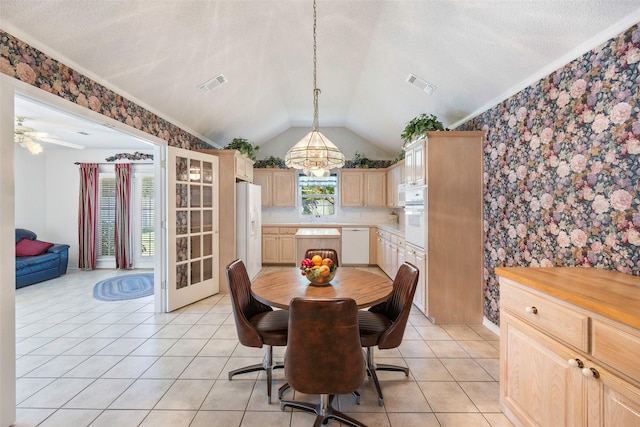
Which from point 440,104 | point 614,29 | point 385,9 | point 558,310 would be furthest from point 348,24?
point 558,310

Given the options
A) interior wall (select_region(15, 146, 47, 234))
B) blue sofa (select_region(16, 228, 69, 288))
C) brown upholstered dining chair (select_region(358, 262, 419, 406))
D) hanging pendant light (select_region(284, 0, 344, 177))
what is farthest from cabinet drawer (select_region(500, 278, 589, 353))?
interior wall (select_region(15, 146, 47, 234))

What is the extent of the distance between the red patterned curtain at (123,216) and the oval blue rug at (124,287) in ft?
1.84

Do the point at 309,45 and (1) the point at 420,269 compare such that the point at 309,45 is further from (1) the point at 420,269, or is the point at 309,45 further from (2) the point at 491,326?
(2) the point at 491,326

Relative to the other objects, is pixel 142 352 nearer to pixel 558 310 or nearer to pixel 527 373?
pixel 527 373

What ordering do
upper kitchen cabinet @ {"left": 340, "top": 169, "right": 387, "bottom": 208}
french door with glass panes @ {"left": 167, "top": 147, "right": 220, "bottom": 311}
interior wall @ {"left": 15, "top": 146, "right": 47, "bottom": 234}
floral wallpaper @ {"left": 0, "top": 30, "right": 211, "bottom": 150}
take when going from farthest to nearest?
upper kitchen cabinet @ {"left": 340, "top": 169, "right": 387, "bottom": 208} → interior wall @ {"left": 15, "top": 146, "right": 47, "bottom": 234} → french door with glass panes @ {"left": 167, "top": 147, "right": 220, "bottom": 311} → floral wallpaper @ {"left": 0, "top": 30, "right": 211, "bottom": 150}

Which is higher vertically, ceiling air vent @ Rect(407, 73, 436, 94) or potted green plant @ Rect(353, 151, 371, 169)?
ceiling air vent @ Rect(407, 73, 436, 94)

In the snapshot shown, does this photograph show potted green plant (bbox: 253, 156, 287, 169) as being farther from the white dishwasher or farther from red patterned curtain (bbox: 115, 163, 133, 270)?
red patterned curtain (bbox: 115, 163, 133, 270)

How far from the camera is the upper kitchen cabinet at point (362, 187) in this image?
6523mm

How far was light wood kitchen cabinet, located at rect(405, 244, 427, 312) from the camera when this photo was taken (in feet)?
10.9

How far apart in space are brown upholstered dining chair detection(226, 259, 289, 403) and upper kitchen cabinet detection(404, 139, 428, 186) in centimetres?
223

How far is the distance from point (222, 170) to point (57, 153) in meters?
4.26

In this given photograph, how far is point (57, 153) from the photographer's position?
5.89 meters

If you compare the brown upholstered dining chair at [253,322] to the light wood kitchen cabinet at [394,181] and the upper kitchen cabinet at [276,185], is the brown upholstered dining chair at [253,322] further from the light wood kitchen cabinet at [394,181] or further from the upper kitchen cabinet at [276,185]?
the upper kitchen cabinet at [276,185]

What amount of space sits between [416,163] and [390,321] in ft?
6.95
